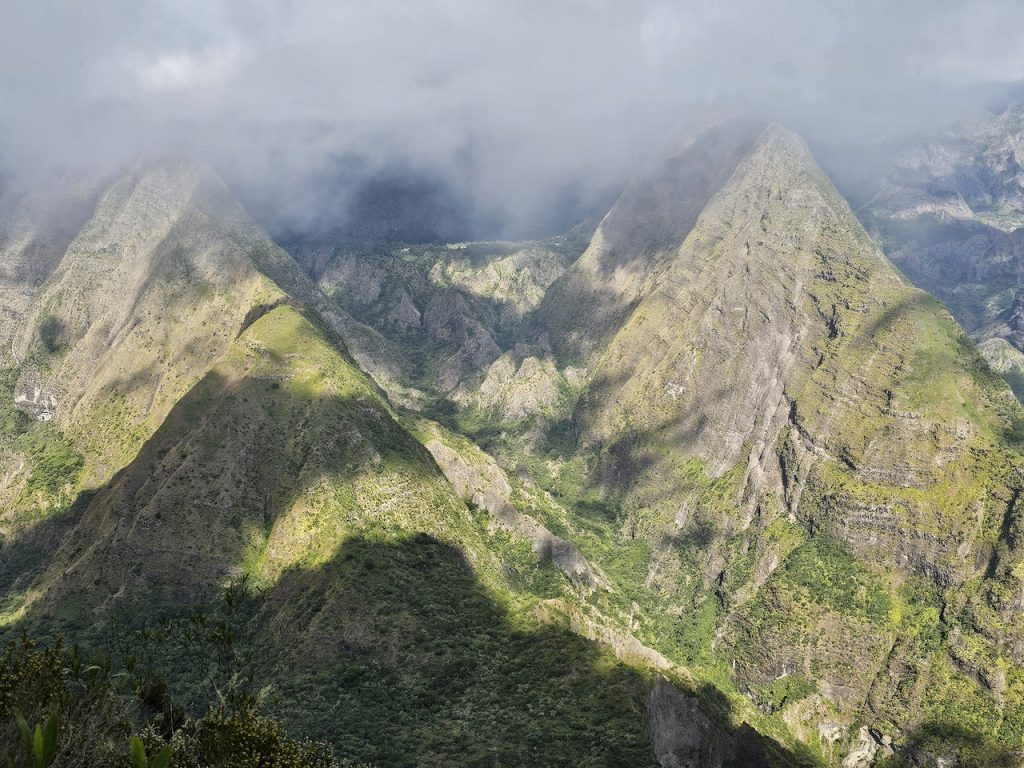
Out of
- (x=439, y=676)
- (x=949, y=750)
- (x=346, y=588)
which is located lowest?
(x=439, y=676)

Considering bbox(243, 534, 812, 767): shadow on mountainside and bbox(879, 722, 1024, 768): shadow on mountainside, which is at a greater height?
bbox(879, 722, 1024, 768): shadow on mountainside

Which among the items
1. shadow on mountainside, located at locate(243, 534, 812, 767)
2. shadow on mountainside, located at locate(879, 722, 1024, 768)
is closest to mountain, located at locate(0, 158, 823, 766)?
shadow on mountainside, located at locate(243, 534, 812, 767)

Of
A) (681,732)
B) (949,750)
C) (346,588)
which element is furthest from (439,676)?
(949,750)

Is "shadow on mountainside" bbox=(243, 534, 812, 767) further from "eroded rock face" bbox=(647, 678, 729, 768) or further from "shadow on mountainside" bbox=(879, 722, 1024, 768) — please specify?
"shadow on mountainside" bbox=(879, 722, 1024, 768)

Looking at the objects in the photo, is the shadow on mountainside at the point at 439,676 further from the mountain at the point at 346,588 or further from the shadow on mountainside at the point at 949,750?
the shadow on mountainside at the point at 949,750

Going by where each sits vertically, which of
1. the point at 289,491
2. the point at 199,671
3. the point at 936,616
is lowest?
the point at 199,671

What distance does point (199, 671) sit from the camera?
406 feet

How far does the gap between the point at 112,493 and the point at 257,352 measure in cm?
5024

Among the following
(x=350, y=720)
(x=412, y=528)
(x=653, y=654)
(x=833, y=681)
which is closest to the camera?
(x=350, y=720)

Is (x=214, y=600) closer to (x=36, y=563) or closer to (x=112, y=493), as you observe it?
(x=112, y=493)

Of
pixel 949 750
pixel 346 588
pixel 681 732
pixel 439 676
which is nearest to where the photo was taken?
pixel 681 732

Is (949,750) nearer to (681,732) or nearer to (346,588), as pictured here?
(681,732)

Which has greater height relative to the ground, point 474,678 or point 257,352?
point 257,352

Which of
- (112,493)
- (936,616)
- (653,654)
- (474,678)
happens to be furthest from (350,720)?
(936,616)
